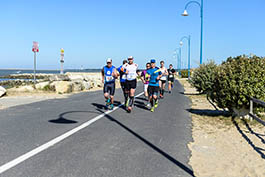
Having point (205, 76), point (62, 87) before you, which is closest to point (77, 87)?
point (62, 87)

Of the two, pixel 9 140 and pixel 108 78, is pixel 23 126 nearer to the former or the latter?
pixel 9 140

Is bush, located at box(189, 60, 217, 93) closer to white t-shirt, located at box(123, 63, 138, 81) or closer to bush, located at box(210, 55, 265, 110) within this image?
white t-shirt, located at box(123, 63, 138, 81)

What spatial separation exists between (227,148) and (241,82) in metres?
3.01

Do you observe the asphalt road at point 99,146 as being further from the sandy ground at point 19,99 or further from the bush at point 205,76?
the bush at point 205,76

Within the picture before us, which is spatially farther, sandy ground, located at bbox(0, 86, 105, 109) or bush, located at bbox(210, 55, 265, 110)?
sandy ground, located at bbox(0, 86, 105, 109)

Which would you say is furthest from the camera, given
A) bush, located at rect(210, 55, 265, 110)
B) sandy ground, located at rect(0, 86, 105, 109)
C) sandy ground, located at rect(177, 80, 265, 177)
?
sandy ground, located at rect(0, 86, 105, 109)

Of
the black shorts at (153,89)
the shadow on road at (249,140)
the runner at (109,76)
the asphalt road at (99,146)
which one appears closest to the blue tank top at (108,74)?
the runner at (109,76)

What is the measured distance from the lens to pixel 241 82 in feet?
27.5

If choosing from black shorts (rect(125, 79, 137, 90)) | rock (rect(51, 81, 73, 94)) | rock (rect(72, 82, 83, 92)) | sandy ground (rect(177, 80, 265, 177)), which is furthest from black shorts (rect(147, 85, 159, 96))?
rock (rect(72, 82, 83, 92))

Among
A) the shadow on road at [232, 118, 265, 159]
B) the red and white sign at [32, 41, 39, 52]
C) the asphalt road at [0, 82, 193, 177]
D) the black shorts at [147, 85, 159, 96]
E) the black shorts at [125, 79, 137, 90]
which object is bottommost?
the shadow on road at [232, 118, 265, 159]

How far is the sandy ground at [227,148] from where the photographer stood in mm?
4617

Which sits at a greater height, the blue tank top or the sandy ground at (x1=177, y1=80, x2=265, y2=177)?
the blue tank top

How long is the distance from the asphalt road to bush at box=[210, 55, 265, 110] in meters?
1.44

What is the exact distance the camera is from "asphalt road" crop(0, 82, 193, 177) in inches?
173
